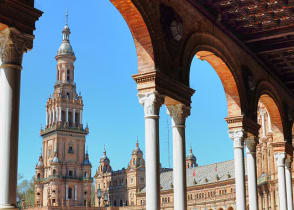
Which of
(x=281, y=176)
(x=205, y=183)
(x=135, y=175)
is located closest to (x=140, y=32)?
(x=281, y=176)

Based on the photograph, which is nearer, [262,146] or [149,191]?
[149,191]

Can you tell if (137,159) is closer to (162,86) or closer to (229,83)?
(229,83)

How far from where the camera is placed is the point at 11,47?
349 inches

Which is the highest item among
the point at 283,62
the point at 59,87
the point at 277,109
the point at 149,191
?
the point at 59,87

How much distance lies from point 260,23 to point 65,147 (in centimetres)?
10351

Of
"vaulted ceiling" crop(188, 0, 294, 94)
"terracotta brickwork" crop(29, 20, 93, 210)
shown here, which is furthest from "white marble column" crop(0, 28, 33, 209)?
"terracotta brickwork" crop(29, 20, 93, 210)

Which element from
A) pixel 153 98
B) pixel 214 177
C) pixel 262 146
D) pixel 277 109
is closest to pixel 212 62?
pixel 153 98

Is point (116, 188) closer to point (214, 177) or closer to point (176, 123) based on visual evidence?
point (214, 177)

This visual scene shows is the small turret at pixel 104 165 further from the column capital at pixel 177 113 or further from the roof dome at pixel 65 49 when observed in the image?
the column capital at pixel 177 113

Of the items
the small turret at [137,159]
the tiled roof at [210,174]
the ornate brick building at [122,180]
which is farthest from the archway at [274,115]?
the small turret at [137,159]

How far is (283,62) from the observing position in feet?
68.9

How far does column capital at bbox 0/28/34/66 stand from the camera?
8836mm

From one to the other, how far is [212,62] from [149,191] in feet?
21.6

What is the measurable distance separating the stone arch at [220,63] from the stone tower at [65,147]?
9939cm
